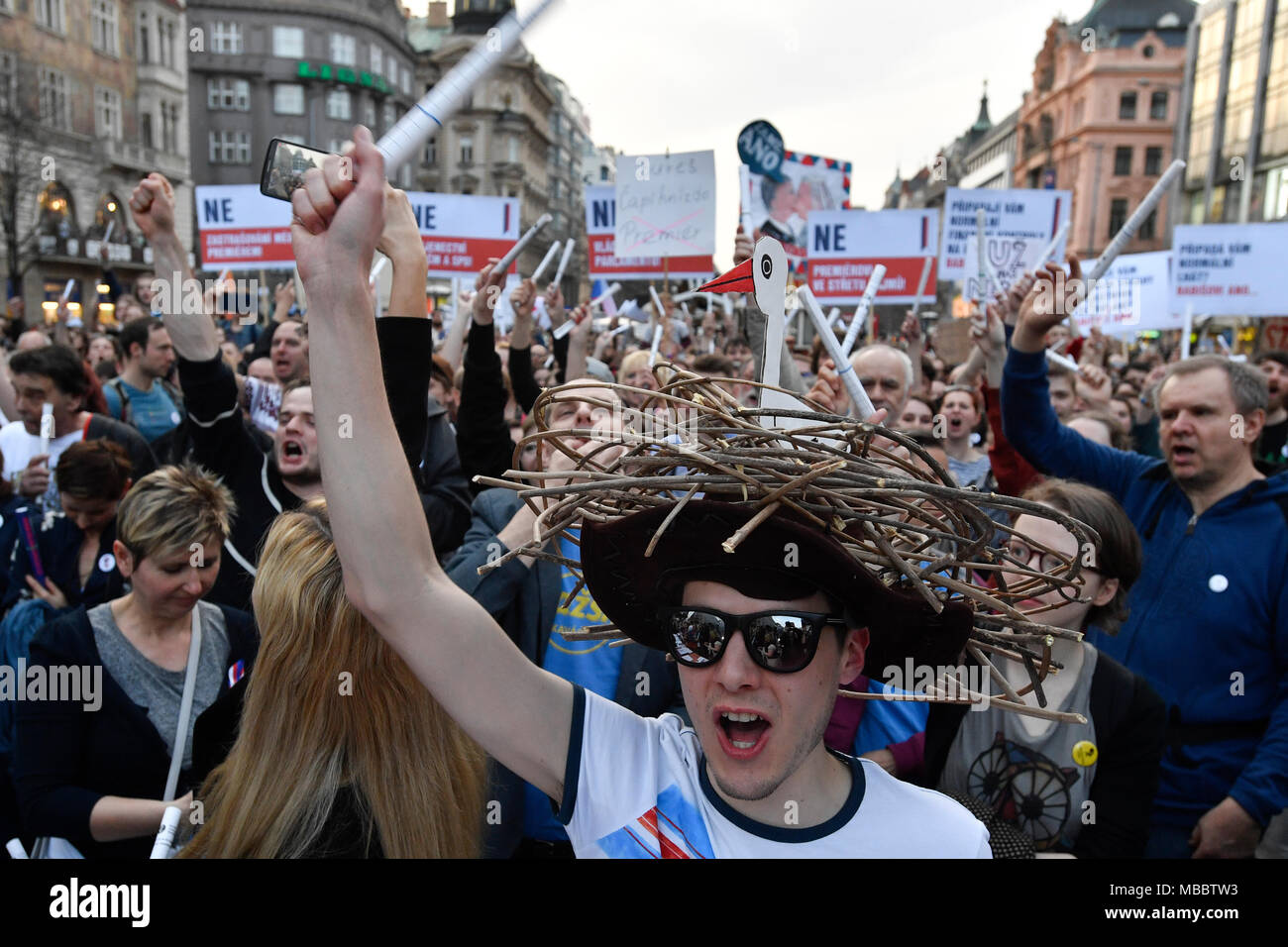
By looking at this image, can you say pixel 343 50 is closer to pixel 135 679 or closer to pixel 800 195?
pixel 800 195

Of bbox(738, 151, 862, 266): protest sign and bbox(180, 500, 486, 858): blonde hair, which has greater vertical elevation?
bbox(738, 151, 862, 266): protest sign

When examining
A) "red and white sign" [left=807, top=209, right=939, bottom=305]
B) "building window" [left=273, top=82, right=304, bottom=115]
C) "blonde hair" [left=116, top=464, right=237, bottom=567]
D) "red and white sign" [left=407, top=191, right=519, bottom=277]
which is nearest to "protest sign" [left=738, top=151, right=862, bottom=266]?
"red and white sign" [left=807, top=209, right=939, bottom=305]

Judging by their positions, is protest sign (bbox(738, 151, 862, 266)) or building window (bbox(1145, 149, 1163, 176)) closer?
protest sign (bbox(738, 151, 862, 266))

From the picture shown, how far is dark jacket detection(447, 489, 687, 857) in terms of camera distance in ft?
9.39

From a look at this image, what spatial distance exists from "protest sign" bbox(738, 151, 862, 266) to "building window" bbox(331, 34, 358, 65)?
59.4 meters

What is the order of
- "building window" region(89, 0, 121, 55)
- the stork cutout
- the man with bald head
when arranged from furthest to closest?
"building window" region(89, 0, 121, 55)
the man with bald head
the stork cutout

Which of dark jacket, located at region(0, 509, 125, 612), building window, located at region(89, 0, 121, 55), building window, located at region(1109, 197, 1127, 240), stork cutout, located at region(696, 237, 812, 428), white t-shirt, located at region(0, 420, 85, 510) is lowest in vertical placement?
dark jacket, located at region(0, 509, 125, 612)

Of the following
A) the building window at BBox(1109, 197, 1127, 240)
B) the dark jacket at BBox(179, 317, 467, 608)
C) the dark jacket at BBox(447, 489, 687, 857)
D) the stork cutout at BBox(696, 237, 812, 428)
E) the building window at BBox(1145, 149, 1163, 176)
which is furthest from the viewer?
the building window at BBox(1109, 197, 1127, 240)

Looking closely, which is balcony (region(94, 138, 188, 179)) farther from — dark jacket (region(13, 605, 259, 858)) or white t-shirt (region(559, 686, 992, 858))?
white t-shirt (region(559, 686, 992, 858))

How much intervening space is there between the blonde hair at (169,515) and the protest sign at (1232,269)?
9778 mm

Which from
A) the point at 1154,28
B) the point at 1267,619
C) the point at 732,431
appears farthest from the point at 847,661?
the point at 1154,28

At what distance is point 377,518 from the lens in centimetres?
149

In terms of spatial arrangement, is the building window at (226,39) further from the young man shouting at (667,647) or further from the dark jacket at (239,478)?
the young man shouting at (667,647)

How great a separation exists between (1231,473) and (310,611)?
10.1ft
